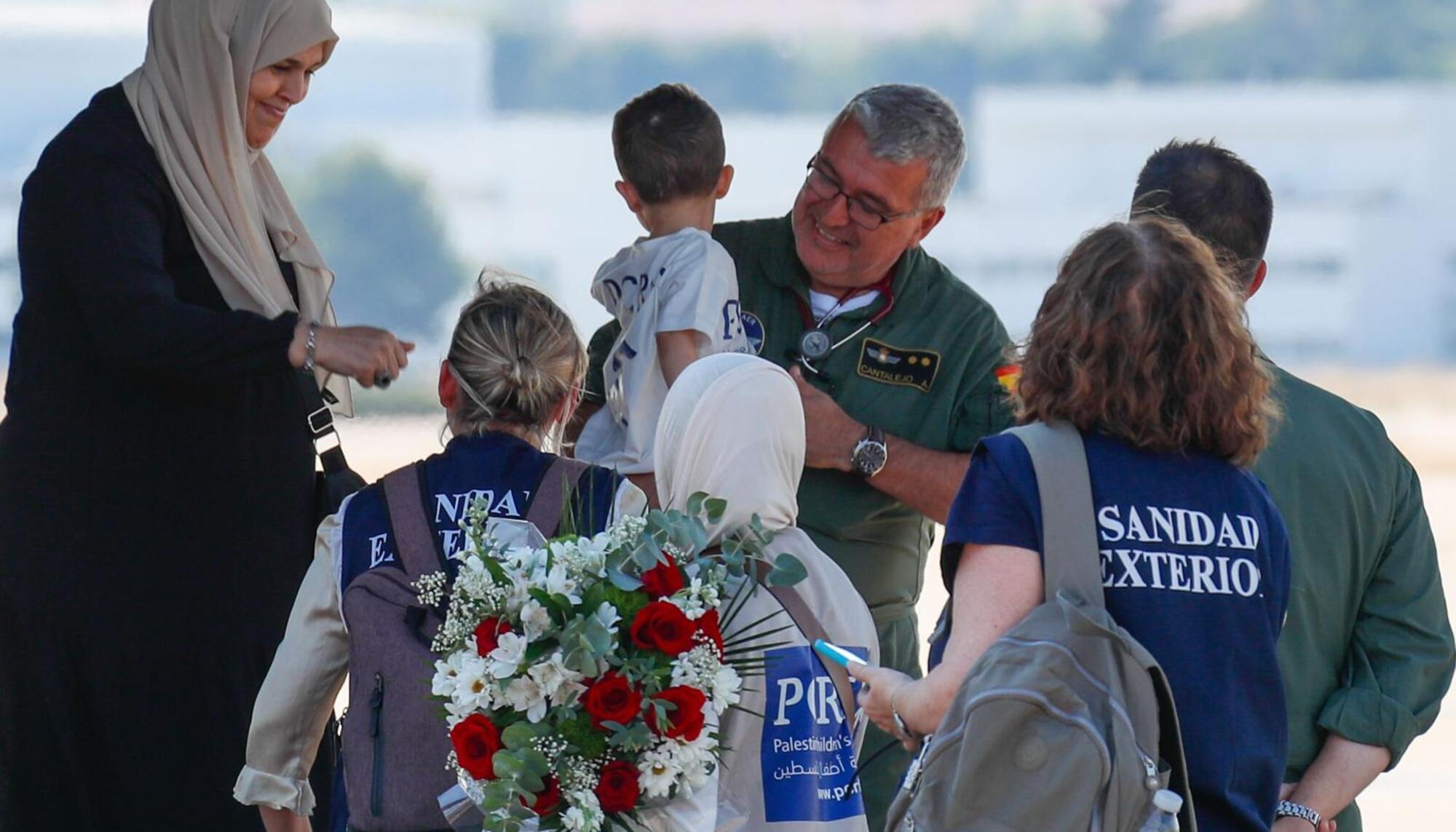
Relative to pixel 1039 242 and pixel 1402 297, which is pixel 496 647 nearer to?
pixel 1039 242

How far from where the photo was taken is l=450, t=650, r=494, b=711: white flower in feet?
7.99

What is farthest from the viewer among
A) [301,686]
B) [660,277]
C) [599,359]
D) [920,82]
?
[920,82]

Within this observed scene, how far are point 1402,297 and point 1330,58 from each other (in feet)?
23.1

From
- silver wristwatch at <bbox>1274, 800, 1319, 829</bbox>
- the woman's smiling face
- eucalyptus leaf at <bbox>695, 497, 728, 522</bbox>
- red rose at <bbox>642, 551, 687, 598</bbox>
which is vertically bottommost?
silver wristwatch at <bbox>1274, 800, 1319, 829</bbox>

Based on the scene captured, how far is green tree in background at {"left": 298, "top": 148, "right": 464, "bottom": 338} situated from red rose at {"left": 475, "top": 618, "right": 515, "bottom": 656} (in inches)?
1348

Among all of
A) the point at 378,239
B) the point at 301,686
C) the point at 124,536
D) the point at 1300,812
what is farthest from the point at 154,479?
the point at 378,239

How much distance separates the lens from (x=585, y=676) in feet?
8.02

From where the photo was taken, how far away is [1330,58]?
149 feet

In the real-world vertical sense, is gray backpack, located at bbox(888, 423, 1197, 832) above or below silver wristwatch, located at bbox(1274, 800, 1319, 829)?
above

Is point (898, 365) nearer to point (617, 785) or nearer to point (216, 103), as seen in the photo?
point (216, 103)

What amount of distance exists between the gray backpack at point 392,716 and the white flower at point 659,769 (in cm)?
37

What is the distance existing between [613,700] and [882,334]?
162 cm

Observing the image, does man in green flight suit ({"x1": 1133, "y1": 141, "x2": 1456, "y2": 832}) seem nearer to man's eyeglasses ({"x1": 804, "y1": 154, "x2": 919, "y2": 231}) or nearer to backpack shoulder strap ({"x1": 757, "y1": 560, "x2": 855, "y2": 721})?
backpack shoulder strap ({"x1": 757, "y1": 560, "x2": 855, "y2": 721})

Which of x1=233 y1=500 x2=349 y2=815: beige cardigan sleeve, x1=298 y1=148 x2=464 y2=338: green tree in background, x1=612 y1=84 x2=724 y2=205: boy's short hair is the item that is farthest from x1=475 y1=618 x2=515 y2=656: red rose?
x1=298 y1=148 x2=464 y2=338: green tree in background
